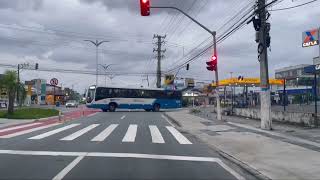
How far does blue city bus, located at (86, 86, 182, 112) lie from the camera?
182 feet

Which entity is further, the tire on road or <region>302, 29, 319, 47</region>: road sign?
the tire on road

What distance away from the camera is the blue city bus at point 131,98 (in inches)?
2184

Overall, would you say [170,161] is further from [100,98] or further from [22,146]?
[100,98]

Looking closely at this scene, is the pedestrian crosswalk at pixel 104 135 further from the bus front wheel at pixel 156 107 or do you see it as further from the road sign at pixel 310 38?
the bus front wheel at pixel 156 107

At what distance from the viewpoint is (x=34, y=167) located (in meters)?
11.4

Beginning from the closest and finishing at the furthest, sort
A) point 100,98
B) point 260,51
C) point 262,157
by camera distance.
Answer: point 262,157, point 260,51, point 100,98

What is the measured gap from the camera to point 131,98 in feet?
189

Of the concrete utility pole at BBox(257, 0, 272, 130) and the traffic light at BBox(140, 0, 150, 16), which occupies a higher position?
the traffic light at BBox(140, 0, 150, 16)

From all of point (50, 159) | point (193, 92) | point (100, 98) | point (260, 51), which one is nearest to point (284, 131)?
point (260, 51)

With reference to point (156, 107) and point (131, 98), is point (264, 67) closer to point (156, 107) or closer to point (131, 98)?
point (131, 98)

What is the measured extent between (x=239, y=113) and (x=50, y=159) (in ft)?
93.2

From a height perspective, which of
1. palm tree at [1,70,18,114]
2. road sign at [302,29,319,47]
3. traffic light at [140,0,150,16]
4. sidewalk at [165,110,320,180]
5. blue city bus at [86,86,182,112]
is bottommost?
sidewalk at [165,110,320,180]

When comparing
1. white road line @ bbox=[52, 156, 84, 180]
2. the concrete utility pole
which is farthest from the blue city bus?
white road line @ bbox=[52, 156, 84, 180]

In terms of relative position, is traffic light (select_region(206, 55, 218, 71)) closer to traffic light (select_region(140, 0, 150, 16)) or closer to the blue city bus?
traffic light (select_region(140, 0, 150, 16))
